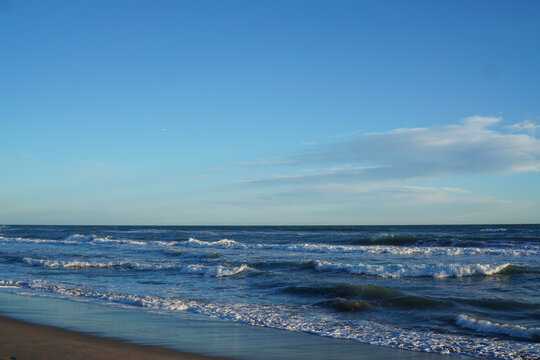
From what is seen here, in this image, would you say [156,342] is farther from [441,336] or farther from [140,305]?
[441,336]

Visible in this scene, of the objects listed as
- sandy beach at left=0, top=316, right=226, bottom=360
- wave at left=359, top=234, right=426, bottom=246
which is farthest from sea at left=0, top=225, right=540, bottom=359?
wave at left=359, top=234, right=426, bottom=246

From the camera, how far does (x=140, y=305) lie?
1040cm

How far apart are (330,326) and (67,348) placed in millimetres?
4563

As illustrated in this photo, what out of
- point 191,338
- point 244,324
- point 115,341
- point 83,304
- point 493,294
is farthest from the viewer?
point 493,294

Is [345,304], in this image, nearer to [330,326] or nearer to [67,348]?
[330,326]

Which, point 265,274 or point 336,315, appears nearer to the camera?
point 336,315

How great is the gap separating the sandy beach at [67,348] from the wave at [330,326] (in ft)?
9.06

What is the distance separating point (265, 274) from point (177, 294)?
4265 millimetres

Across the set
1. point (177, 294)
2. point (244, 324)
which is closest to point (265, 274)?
point (177, 294)

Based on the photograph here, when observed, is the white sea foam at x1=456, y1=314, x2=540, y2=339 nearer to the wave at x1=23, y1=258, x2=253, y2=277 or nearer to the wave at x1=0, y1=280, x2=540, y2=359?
the wave at x1=0, y1=280, x2=540, y2=359

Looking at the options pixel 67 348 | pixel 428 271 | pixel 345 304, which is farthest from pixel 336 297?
pixel 67 348

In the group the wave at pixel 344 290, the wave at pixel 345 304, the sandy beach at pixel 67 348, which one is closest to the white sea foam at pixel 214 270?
the wave at pixel 344 290

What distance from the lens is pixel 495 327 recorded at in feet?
26.5

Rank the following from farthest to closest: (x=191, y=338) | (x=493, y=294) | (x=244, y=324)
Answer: (x=493, y=294) → (x=244, y=324) → (x=191, y=338)
